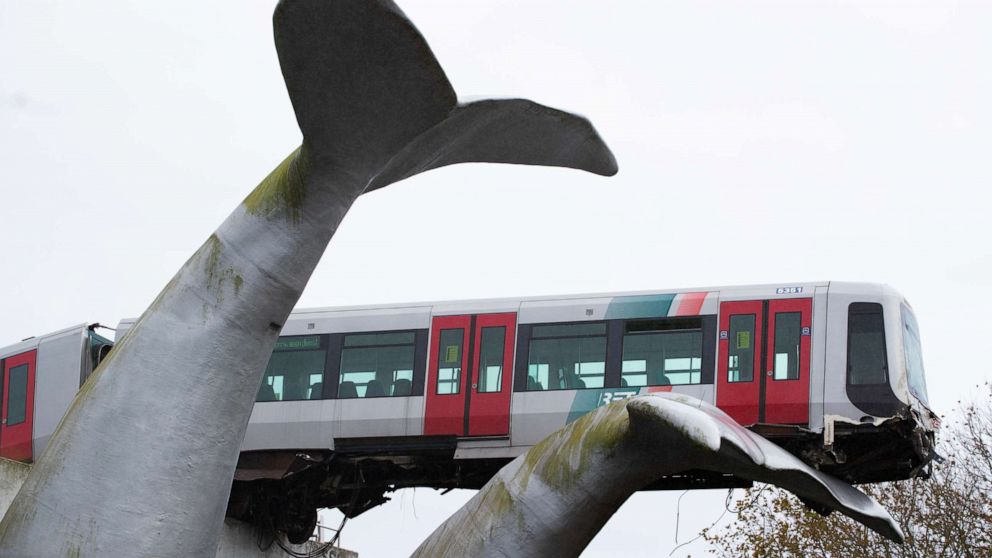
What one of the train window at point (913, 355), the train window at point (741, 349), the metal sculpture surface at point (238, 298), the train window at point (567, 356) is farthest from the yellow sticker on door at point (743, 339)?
the metal sculpture surface at point (238, 298)

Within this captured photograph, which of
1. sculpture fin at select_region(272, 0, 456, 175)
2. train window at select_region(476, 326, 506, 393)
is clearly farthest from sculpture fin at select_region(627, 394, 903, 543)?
train window at select_region(476, 326, 506, 393)

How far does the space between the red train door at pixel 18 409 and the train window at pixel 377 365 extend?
4.40m

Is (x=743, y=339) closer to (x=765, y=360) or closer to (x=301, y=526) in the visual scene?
(x=765, y=360)

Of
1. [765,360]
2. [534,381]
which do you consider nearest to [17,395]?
[534,381]

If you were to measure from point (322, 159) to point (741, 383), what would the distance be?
1044 cm

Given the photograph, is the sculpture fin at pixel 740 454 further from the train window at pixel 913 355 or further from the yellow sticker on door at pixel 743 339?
the train window at pixel 913 355

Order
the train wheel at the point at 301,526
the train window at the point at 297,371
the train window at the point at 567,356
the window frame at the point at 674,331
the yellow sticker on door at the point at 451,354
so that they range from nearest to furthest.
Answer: the window frame at the point at 674,331 → the train window at the point at 567,356 → the yellow sticker on door at the point at 451,354 → the train window at the point at 297,371 → the train wheel at the point at 301,526

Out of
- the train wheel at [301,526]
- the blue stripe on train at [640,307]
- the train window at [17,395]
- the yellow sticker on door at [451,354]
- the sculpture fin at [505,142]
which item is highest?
the sculpture fin at [505,142]

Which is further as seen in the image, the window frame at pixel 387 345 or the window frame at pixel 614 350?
the window frame at pixel 387 345

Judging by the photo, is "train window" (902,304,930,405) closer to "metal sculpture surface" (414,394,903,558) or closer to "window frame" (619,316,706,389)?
"window frame" (619,316,706,389)

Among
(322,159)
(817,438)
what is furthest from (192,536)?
(817,438)

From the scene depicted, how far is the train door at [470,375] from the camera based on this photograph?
598 inches

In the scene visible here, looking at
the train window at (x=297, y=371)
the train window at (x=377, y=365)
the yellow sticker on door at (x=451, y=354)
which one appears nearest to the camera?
the yellow sticker on door at (x=451, y=354)

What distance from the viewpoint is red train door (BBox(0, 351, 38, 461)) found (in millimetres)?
17078
